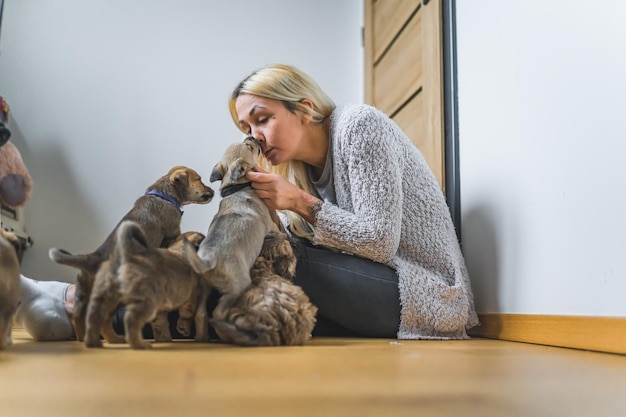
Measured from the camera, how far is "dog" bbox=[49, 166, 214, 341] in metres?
1.06

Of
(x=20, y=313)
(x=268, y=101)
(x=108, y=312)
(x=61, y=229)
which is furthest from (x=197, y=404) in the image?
(x=61, y=229)

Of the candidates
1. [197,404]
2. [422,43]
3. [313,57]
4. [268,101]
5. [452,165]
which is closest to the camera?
[197,404]

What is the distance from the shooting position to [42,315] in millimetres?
1290

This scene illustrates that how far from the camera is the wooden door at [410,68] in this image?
199 centimetres

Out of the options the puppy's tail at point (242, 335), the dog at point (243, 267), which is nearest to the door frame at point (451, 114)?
the dog at point (243, 267)

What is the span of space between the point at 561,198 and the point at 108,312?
1.01 m

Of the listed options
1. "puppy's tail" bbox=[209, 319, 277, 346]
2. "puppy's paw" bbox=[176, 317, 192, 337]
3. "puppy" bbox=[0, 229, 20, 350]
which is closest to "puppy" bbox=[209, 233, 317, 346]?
"puppy's tail" bbox=[209, 319, 277, 346]

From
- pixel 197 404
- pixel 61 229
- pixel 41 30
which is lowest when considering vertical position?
pixel 61 229

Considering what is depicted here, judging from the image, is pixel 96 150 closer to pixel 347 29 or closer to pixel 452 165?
pixel 347 29

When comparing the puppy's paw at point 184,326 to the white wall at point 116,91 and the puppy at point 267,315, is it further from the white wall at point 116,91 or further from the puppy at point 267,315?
the white wall at point 116,91

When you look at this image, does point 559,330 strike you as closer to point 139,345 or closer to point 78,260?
point 139,345

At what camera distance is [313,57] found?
3049mm

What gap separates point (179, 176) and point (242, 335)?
0.43 meters

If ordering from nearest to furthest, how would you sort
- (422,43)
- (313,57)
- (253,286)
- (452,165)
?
(253,286) → (452,165) → (422,43) → (313,57)
